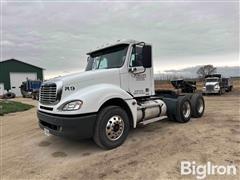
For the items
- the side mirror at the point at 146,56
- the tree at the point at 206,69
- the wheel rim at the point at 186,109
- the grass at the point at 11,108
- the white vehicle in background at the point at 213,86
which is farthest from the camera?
the tree at the point at 206,69

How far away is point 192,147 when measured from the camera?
178 inches

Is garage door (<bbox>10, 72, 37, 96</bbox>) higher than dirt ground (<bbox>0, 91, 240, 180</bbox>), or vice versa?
garage door (<bbox>10, 72, 37, 96</bbox>)

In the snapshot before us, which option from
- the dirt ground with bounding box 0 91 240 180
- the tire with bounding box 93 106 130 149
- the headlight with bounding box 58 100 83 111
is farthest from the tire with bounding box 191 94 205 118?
the headlight with bounding box 58 100 83 111

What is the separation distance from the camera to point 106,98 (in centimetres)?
462

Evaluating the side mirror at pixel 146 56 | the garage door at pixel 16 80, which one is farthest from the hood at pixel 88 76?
the garage door at pixel 16 80

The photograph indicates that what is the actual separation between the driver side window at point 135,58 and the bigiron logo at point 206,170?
285 centimetres

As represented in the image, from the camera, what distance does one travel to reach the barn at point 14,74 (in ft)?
104

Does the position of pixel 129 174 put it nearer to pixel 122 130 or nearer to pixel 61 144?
pixel 122 130

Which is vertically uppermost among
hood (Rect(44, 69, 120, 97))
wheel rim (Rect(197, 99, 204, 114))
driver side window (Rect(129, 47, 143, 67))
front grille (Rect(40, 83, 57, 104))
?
driver side window (Rect(129, 47, 143, 67))

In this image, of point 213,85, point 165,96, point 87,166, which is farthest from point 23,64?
point 87,166

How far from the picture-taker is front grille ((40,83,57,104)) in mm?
4634

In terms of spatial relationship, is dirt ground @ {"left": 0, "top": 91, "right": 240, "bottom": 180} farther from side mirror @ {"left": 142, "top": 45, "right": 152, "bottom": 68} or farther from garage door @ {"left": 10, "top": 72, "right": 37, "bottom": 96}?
garage door @ {"left": 10, "top": 72, "right": 37, "bottom": 96}

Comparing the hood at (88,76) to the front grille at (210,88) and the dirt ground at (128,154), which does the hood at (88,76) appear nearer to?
the dirt ground at (128,154)

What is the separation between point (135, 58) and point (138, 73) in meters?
0.41
